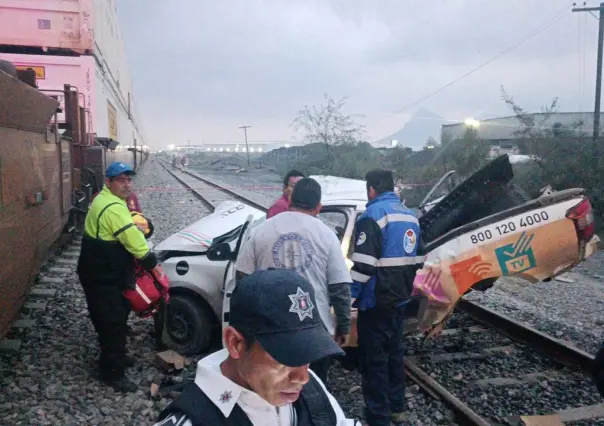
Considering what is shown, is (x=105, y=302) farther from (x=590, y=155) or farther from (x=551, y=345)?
(x=590, y=155)

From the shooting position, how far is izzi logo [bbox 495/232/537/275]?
4539 mm

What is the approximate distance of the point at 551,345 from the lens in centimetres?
501

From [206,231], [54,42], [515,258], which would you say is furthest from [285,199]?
[54,42]

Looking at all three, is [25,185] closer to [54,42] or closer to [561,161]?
[54,42]

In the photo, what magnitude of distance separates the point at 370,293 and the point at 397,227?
513 mm

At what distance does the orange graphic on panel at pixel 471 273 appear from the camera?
4559 millimetres

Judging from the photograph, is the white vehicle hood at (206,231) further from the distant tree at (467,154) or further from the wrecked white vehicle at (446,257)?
the distant tree at (467,154)

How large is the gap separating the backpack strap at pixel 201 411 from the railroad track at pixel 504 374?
2863 millimetres

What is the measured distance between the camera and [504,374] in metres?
4.67

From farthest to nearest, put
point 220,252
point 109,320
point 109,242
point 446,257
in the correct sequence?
point 446,257
point 220,252
point 109,320
point 109,242

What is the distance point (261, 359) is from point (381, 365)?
253cm

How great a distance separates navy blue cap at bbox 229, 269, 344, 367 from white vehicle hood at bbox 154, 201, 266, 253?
3.50m

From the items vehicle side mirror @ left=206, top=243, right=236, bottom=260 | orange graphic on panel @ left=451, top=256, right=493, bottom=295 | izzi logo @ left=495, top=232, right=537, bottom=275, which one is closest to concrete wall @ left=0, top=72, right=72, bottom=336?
vehicle side mirror @ left=206, top=243, right=236, bottom=260

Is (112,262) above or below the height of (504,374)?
above
